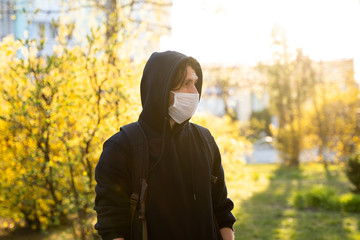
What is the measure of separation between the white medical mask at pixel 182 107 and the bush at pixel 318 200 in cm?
657

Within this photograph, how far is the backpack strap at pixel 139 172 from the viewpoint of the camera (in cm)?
187

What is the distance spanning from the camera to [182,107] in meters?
2.07

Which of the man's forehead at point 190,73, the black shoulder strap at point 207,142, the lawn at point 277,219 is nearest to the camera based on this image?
the man's forehead at point 190,73

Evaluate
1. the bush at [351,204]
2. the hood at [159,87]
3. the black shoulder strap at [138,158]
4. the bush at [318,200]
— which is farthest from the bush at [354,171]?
the black shoulder strap at [138,158]

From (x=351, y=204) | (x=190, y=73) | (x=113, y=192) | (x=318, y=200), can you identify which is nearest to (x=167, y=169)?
(x=113, y=192)

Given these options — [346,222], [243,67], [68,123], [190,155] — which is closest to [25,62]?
[68,123]

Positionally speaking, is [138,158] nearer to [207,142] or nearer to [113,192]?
[113,192]

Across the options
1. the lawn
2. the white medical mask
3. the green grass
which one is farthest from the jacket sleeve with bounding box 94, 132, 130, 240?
the green grass

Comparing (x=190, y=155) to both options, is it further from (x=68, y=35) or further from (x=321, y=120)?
(x=321, y=120)

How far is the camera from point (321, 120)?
1619 cm

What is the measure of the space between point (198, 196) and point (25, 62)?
11.3 feet

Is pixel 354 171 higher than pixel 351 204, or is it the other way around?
pixel 354 171

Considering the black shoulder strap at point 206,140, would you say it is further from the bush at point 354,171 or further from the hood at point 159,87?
the bush at point 354,171

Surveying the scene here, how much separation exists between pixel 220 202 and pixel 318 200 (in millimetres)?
6381
